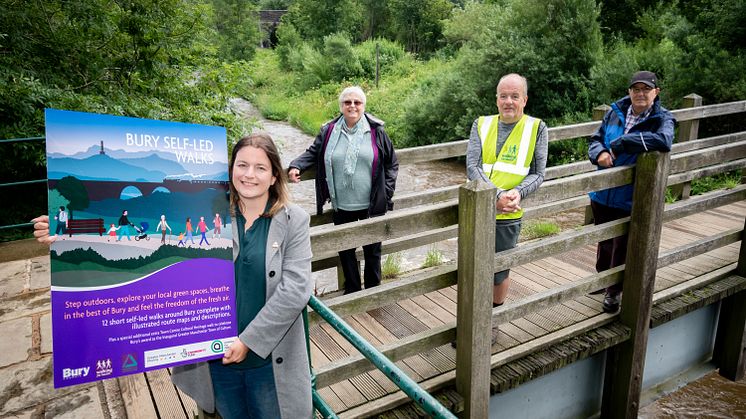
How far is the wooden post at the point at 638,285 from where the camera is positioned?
3490 mm

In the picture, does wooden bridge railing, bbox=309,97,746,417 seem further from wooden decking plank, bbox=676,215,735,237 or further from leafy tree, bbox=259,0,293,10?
leafy tree, bbox=259,0,293,10

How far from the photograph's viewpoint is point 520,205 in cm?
316

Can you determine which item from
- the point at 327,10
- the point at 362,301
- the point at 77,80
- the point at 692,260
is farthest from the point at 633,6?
the point at 327,10

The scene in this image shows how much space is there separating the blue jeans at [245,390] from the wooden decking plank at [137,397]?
1.15 meters

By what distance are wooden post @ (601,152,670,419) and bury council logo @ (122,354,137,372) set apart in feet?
10.3

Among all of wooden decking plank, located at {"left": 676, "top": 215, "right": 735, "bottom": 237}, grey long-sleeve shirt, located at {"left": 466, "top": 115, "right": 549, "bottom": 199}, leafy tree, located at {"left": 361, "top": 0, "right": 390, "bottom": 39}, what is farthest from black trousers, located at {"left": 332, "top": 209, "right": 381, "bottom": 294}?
leafy tree, located at {"left": 361, "top": 0, "right": 390, "bottom": 39}

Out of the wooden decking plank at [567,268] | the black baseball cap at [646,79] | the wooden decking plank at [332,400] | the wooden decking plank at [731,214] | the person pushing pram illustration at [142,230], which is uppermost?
the black baseball cap at [646,79]

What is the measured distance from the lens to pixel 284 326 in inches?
73.4

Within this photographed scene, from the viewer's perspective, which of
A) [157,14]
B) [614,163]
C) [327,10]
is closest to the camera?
[614,163]

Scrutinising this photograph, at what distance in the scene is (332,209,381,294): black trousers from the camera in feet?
12.5

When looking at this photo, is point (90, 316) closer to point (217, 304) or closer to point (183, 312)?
point (183, 312)

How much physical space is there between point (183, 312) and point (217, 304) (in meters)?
0.11

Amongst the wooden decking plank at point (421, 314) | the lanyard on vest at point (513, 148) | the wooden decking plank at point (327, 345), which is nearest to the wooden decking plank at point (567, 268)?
the wooden decking plank at point (421, 314)

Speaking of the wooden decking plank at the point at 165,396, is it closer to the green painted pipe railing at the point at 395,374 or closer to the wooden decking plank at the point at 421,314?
the green painted pipe railing at the point at 395,374
